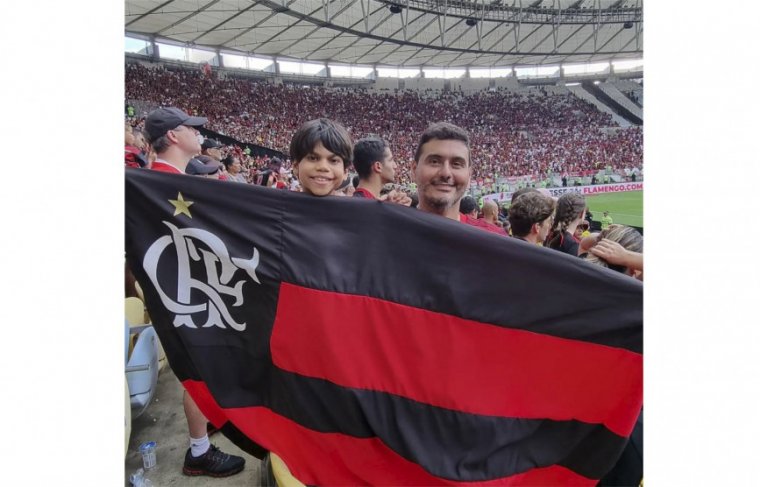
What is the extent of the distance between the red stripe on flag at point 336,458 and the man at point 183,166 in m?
0.62

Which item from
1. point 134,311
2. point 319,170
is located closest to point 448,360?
point 319,170

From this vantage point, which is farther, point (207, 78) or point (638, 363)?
point (207, 78)

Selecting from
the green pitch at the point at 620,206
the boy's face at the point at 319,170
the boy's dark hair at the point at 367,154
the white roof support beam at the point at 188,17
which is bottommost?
the boy's face at the point at 319,170

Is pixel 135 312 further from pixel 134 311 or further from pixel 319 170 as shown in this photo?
pixel 319 170

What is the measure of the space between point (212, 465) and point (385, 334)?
51.4 inches

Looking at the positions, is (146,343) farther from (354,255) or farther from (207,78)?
(207,78)

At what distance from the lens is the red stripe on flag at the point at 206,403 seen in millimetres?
1885

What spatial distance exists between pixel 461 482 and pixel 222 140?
19218 mm

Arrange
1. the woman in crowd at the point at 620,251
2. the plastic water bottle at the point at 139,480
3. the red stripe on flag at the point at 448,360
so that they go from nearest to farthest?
the red stripe on flag at the point at 448,360 < the woman in crowd at the point at 620,251 < the plastic water bottle at the point at 139,480

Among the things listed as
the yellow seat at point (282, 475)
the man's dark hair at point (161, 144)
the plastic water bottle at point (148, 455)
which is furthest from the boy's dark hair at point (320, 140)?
the plastic water bottle at point (148, 455)

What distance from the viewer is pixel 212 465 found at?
229cm

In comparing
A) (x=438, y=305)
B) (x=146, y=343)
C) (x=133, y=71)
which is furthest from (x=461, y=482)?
(x=133, y=71)

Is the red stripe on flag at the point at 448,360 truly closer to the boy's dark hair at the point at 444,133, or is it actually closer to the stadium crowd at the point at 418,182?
the stadium crowd at the point at 418,182

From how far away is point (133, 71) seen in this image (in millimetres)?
20656
